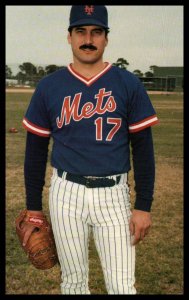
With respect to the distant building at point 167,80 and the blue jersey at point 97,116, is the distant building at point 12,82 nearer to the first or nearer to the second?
the distant building at point 167,80

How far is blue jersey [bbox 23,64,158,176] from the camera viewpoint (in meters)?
2.54

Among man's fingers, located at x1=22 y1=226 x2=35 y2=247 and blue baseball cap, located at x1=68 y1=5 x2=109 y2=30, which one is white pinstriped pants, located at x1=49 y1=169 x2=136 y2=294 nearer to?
man's fingers, located at x1=22 y1=226 x2=35 y2=247

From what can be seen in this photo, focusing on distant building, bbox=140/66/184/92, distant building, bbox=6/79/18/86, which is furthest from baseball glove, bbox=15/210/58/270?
distant building, bbox=6/79/18/86

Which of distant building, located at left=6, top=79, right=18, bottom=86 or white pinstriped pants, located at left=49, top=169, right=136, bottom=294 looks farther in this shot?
distant building, located at left=6, top=79, right=18, bottom=86

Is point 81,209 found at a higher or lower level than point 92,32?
lower

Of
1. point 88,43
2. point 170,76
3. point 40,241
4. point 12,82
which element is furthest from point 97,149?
point 12,82

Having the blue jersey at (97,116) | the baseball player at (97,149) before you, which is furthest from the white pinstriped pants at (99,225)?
the blue jersey at (97,116)

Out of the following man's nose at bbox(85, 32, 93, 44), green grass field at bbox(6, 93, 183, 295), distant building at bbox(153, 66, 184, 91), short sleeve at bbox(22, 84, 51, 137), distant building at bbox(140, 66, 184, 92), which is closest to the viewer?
man's nose at bbox(85, 32, 93, 44)

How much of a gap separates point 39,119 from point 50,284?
177 centimetres

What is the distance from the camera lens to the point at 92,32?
259cm

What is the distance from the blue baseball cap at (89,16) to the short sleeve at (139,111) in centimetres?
41

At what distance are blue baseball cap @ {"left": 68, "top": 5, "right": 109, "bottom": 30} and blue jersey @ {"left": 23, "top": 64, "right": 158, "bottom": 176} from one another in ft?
0.87
